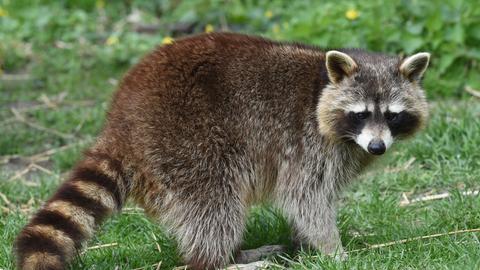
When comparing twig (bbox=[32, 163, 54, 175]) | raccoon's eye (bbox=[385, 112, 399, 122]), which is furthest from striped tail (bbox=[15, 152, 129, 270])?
twig (bbox=[32, 163, 54, 175])

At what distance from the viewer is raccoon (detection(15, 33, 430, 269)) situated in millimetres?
5176

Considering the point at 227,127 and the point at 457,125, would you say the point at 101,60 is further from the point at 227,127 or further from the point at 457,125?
the point at 227,127

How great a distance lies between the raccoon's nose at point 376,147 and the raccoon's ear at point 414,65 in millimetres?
516

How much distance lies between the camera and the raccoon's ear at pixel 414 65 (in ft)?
18.0

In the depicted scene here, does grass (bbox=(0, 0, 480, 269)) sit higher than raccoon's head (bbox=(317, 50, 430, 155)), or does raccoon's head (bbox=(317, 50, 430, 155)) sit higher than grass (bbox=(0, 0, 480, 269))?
raccoon's head (bbox=(317, 50, 430, 155))

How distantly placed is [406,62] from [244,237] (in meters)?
1.50

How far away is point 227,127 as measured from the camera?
5.30 m

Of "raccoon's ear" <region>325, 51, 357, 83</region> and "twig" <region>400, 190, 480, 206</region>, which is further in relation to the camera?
"twig" <region>400, 190, 480, 206</region>

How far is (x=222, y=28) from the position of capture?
35.4ft

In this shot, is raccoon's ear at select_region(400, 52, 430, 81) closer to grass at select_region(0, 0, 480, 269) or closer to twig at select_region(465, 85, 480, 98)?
grass at select_region(0, 0, 480, 269)

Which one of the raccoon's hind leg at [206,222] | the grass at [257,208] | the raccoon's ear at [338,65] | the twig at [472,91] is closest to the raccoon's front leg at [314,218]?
the grass at [257,208]

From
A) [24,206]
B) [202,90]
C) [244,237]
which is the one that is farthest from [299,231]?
[24,206]

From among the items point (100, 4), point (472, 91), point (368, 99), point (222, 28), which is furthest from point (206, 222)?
point (100, 4)

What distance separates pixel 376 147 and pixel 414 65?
0.62 metres
